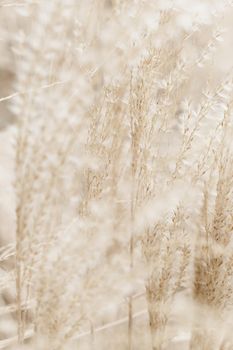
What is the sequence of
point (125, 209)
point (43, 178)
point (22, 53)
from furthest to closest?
point (125, 209), point (43, 178), point (22, 53)

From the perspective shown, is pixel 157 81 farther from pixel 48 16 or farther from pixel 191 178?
pixel 48 16

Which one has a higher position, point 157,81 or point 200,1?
point 200,1

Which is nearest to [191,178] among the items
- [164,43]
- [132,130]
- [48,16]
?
[132,130]

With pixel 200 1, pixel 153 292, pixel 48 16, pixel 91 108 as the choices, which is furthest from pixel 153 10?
pixel 153 292

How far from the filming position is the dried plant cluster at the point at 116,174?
724 mm

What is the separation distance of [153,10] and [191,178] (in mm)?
306

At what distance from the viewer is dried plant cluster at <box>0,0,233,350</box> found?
72 cm

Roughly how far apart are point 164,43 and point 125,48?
17 centimetres

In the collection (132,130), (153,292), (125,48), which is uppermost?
(125,48)

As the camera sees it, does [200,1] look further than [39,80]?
Yes

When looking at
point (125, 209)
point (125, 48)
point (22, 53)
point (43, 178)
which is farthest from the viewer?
point (125, 209)

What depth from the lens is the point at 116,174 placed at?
1.03 meters

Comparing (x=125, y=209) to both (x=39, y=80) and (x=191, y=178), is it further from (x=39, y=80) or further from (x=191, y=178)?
(x=39, y=80)

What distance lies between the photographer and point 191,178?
1.04 metres
